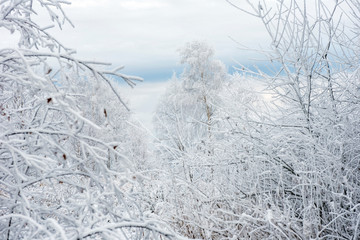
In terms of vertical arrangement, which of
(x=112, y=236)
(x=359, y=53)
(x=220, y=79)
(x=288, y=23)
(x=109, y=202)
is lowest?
(x=220, y=79)

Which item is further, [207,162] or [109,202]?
[207,162]

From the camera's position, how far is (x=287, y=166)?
3.82m

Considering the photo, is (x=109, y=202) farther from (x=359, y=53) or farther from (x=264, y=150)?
(x=359, y=53)

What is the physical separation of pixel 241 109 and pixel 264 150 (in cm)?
80

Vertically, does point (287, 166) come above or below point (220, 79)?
above

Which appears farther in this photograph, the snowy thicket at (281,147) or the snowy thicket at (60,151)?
the snowy thicket at (281,147)

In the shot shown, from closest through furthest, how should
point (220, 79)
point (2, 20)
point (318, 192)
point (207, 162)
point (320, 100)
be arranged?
point (2, 20), point (318, 192), point (320, 100), point (207, 162), point (220, 79)

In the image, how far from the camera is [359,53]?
13.3 ft

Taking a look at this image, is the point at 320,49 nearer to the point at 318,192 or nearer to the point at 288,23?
the point at 288,23

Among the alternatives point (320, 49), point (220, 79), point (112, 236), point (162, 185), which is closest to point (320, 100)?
point (320, 49)

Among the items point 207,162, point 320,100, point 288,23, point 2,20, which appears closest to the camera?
point 2,20

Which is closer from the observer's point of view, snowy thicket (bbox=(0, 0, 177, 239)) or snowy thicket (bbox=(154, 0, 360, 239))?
snowy thicket (bbox=(0, 0, 177, 239))

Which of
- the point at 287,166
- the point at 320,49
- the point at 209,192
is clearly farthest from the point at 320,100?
the point at 209,192

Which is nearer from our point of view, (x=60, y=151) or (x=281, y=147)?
(x=60, y=151)
